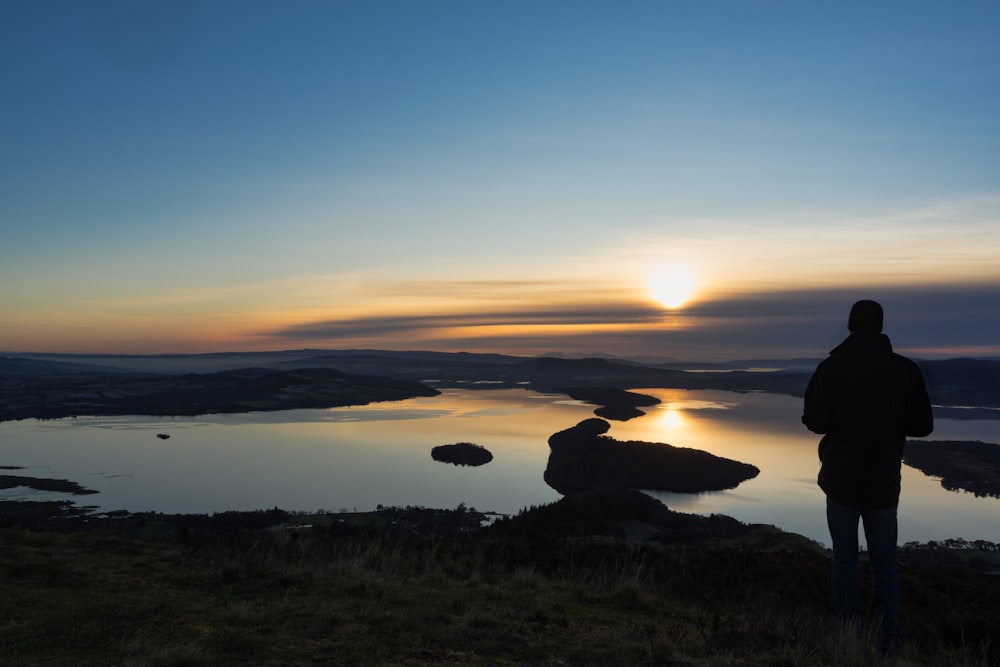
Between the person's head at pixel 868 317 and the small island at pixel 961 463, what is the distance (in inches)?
3852

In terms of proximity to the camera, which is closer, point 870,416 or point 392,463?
point 870,416

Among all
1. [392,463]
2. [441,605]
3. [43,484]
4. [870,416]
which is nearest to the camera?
[870,416]

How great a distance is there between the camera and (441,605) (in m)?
8.22

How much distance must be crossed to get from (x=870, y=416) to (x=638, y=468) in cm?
10104

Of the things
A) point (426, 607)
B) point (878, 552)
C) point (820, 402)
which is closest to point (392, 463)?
point (426, 607)

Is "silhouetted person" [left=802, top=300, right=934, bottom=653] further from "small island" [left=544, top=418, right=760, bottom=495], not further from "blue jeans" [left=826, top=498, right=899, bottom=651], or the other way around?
"small island" [left=544, top=418, right=760, bottom=495]

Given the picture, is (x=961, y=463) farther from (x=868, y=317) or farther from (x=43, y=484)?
(x=43, y=484)

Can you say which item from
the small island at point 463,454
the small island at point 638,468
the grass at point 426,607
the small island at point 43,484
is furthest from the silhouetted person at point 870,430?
the small island at point 463,454

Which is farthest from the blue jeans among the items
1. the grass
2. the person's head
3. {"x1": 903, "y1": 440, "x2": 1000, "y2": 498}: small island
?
{"x1": 903, "y1": 440, "x2": 1000, "y2": 498}: small island

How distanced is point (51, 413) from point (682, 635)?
215m

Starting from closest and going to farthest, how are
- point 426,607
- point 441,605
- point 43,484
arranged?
point 426,607, point 441,605, point 43,484

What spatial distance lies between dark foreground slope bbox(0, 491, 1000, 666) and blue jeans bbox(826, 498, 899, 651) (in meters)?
0.35

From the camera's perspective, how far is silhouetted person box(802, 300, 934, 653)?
628cm

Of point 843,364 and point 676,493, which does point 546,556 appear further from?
point 676,493
